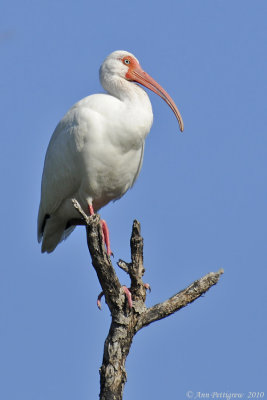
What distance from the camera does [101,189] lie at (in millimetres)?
10492

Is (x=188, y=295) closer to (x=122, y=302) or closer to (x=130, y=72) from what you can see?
(x=122, y=302)

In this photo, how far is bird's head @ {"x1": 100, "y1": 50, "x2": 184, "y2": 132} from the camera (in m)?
11.0

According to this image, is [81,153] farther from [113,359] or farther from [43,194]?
[113,359]

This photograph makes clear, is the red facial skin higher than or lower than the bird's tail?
higher

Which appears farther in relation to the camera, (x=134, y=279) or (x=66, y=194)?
(x=66, y=194)

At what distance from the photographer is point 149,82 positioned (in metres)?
11.3

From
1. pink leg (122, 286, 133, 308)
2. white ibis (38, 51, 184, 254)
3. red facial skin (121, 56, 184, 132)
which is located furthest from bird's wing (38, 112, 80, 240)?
pink leg (122, 286, 133, 308)

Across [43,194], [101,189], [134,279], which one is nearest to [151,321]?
[134,279]

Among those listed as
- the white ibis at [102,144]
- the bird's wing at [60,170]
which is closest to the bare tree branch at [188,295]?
the white ibis at [102,144]

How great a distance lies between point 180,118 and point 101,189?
161 cm

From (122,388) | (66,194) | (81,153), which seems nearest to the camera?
(122,388)

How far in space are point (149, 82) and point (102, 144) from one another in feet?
5.47

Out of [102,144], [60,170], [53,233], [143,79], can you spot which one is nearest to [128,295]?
[102,144]

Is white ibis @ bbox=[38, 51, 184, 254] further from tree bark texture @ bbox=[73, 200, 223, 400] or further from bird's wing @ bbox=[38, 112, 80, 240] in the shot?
tree bark texture @ bbox=[73, 200, 223, 400]
